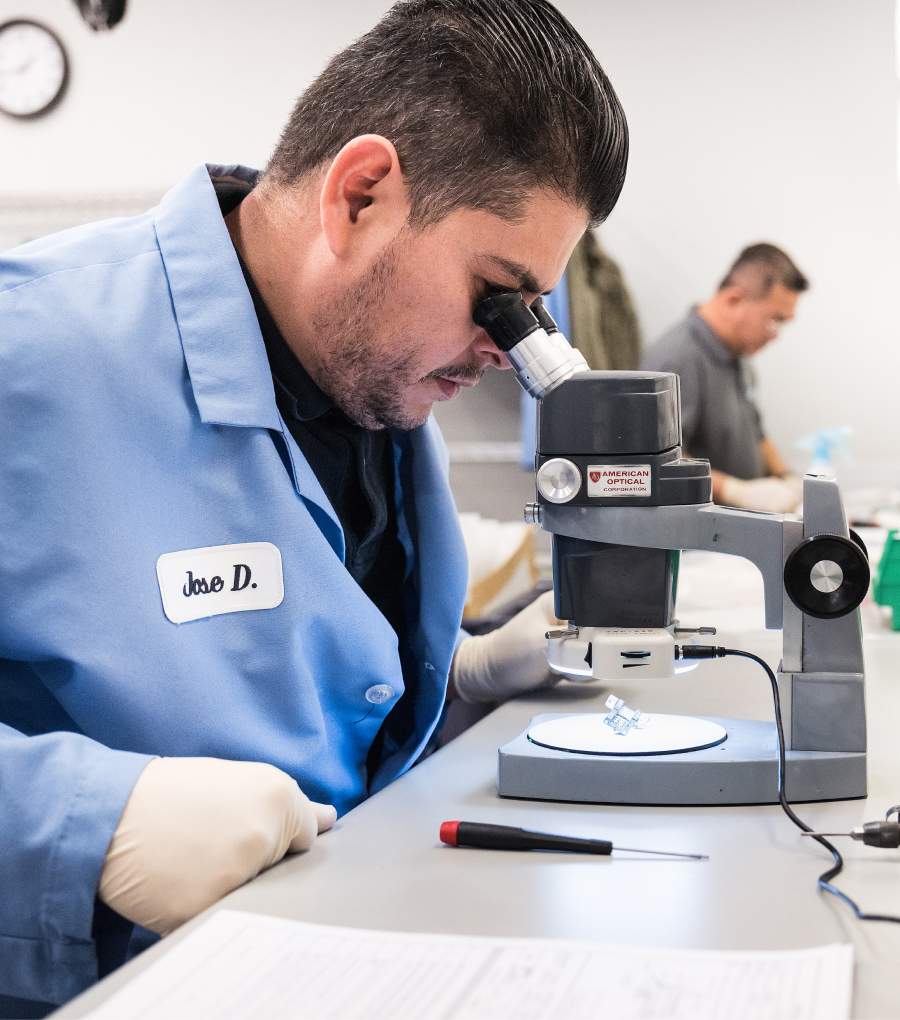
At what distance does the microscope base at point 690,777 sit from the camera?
1.07 metres

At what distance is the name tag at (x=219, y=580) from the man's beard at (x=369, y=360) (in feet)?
0.83

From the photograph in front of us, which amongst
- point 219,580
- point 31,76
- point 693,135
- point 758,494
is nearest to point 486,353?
point 219,580

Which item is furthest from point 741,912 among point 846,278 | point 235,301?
point 846,278

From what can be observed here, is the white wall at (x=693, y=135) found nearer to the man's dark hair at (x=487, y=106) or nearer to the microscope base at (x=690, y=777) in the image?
the man's dark hair at (x=487, y=106)

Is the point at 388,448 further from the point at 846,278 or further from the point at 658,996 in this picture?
the point at 846,278

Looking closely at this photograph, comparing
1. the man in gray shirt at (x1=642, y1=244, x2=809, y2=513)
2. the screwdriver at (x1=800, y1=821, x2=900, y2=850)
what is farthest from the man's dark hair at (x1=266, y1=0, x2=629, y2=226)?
the man in gray shirt at (x1=642, y1=244, x2=809, y2=513)

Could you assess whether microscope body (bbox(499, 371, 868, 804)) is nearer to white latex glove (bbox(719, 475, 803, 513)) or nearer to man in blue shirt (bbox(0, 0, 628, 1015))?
man in blue shirt (bbox(0, 0, 628, 1015))

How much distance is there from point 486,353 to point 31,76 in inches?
144

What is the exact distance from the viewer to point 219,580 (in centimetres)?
108

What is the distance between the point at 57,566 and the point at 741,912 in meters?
0.64

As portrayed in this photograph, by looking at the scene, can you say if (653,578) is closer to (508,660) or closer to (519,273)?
(519,273)

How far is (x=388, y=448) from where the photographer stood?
→ 1506 mm

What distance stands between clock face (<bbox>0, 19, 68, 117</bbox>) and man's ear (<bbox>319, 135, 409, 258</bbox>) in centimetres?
350

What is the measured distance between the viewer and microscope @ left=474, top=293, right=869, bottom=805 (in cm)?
106
